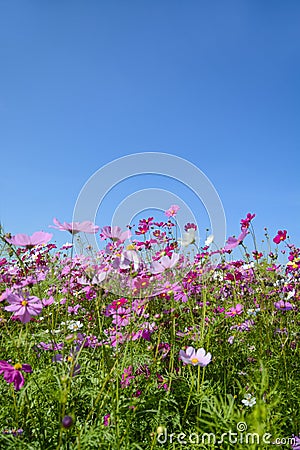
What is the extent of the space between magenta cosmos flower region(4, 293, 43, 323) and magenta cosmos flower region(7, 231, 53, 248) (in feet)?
0.60

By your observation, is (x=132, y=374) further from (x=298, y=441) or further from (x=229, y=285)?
(x=229, y=285)

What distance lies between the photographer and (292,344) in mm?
2166

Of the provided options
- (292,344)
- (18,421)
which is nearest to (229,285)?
(292,344)

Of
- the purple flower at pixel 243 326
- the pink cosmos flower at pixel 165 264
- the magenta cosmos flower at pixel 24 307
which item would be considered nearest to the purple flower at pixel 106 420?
the magenta cosmos flower at pixel 24 307

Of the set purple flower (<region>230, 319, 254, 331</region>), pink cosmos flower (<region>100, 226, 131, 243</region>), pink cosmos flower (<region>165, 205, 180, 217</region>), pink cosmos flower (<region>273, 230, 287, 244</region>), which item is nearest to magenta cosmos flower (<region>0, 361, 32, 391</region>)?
pink cosmos flower (<region>100, 226, 131, 243</region>)

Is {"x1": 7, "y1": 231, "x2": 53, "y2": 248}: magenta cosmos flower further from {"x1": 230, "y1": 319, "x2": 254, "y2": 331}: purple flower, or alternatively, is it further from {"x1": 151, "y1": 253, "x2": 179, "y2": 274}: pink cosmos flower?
{"x1": 230, "y1": 319, "x2": 254, "y2": 331}: purple flower

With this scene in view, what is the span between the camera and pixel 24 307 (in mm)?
1381

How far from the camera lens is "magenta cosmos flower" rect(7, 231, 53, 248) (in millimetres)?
1367

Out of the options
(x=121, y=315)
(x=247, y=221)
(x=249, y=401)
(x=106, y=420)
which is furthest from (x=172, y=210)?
(x=106, y=420)

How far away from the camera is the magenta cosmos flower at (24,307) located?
136cm

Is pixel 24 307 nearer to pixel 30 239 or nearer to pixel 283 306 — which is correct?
pixel 30 239

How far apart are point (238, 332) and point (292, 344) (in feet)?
0.92

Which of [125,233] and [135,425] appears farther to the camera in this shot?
[125,233]

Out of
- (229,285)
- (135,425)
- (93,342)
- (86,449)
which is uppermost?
(229,285)
